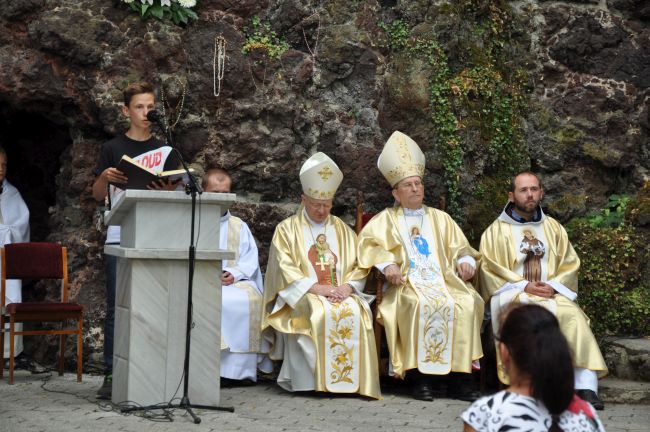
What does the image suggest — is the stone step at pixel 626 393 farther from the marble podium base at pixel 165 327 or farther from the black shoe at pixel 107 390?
the black shoe at pixel 107 390

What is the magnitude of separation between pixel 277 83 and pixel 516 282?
2.81 meters

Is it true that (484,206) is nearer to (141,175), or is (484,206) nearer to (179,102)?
(179,102)

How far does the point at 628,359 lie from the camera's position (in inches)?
306

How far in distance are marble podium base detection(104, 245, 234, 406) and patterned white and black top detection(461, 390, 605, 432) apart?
3270 millimetres

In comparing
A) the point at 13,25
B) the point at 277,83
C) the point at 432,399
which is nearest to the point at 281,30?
the point at 277,83

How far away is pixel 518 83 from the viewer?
949 cm

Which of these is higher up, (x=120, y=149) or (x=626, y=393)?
(x=120, y=149)

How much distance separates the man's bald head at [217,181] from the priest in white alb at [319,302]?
22.4 inches

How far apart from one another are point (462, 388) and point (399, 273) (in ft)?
3.20

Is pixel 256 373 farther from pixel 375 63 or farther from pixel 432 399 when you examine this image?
pixel 375 63

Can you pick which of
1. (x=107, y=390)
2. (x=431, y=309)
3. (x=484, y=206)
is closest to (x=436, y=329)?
(x=431, y=309)

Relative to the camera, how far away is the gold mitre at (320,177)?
301 inches

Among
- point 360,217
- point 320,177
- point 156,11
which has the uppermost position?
point 156,11

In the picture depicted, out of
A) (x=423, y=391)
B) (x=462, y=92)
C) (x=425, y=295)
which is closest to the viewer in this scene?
(x=423, y=391)
